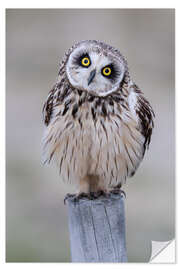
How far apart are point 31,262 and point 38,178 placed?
22.4 inches

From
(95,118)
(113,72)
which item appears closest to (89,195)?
(95,118)

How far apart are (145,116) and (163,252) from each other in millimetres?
762

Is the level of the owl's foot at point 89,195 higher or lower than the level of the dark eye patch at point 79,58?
lower

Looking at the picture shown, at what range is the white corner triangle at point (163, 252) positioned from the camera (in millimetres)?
2535

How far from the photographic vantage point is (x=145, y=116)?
260 centimetres

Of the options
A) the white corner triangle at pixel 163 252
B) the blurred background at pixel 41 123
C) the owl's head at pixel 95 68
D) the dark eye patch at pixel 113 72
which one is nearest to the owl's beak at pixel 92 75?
the owl's head at pixel 95 68

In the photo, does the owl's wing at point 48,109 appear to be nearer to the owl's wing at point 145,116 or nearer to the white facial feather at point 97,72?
the white facial feather at point 97,72

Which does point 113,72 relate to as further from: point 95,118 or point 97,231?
point 97,231

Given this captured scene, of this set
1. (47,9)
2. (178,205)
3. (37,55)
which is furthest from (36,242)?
(47,9)

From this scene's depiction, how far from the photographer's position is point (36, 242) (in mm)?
2779

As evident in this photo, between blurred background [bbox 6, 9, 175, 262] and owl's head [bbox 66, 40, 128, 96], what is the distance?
447mm

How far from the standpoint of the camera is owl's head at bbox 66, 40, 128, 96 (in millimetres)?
2271

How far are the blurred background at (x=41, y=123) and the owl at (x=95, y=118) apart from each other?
0.25 m
